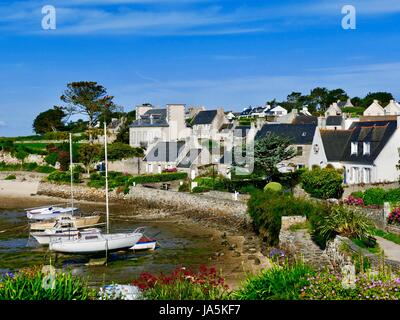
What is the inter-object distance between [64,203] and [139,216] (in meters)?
12.0

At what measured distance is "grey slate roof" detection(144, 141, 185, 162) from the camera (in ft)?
186

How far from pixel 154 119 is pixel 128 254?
146 feet

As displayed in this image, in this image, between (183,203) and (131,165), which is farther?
(131,165)

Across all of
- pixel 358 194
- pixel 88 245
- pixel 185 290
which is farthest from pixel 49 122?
pixel 185 290

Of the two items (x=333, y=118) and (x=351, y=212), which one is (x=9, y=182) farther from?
(x=351, y=212)

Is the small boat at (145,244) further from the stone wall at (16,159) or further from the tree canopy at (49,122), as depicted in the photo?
the tree canopy at (49,122)

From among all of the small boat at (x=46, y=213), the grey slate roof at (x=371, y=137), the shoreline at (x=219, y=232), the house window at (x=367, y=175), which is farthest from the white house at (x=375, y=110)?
the small boat at (x=46, y=213)

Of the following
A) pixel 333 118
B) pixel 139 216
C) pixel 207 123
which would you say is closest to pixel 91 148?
pixel 207 123

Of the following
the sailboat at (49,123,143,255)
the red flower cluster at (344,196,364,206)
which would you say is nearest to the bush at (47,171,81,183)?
the sailboat at (49,123,143,255)

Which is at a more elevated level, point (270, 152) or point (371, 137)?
point (371, 137)

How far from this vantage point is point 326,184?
3247cm

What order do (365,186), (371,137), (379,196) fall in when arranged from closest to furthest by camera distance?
(379,196) < (365,186) < (371,137)

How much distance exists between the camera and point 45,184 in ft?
188

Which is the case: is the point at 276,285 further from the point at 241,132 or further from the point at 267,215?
the point at 241,132
